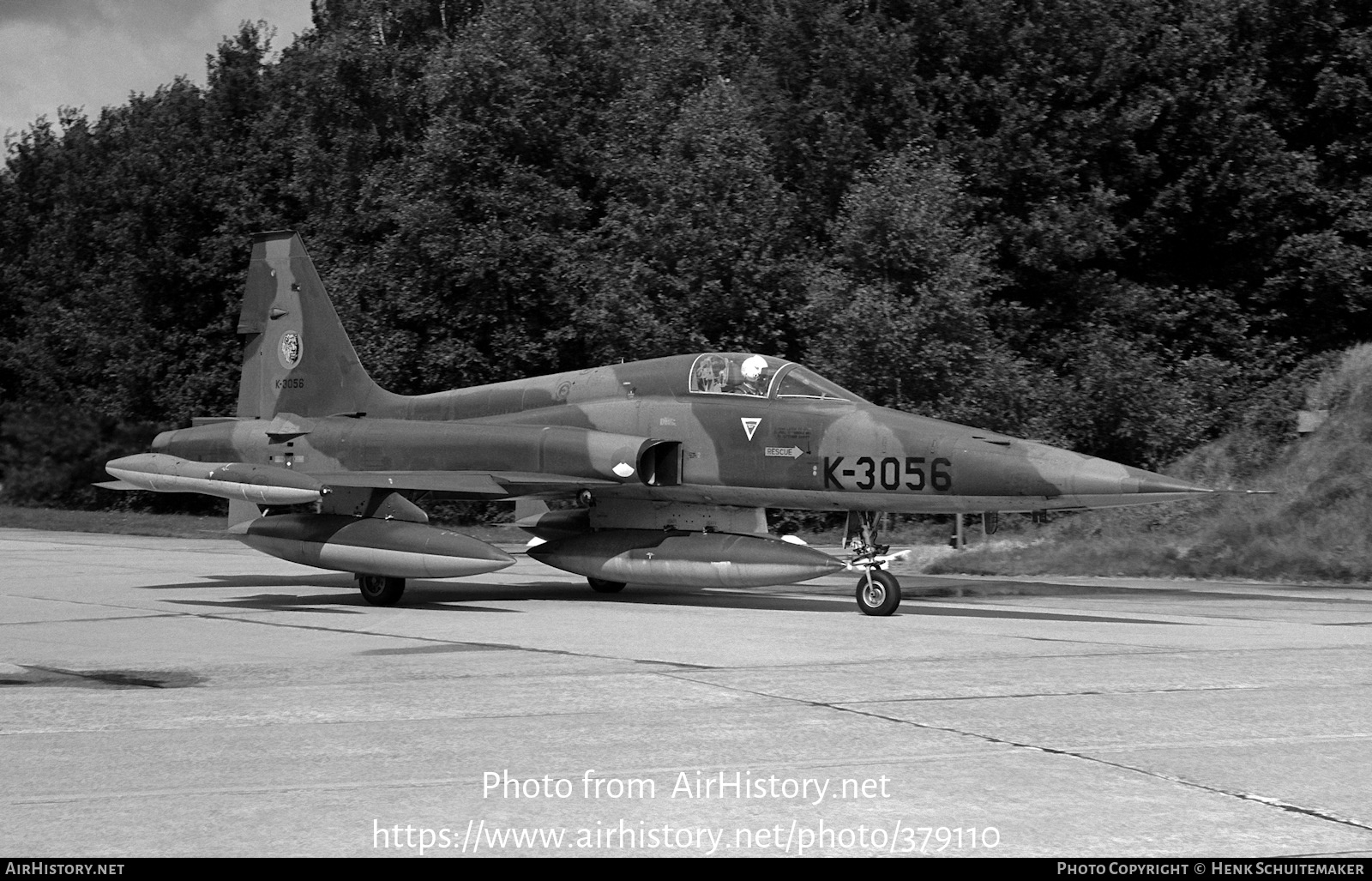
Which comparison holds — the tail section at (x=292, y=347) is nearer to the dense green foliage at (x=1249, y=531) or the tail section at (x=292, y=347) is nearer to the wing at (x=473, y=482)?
the wing at (x=473, y=482)

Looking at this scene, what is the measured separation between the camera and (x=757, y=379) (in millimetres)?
15484

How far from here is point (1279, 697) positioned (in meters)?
8.83

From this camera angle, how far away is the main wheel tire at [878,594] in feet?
46.2

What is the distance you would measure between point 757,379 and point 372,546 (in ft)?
15.4

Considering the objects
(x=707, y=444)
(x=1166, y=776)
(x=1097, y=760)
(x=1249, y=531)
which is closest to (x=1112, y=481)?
(x=707, y=444)

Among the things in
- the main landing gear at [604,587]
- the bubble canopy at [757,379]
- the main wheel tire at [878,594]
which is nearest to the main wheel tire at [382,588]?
the main landing gear at [604,587]

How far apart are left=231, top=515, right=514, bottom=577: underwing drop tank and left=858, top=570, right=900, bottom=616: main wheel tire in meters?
3.71

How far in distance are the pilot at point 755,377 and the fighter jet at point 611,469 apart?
0.05 feet

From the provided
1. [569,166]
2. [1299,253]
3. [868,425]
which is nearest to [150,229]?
[569,166]

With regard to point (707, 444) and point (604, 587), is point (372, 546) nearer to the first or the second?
point (604, 587)

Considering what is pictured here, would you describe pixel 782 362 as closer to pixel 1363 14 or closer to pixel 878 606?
pixel 878 606

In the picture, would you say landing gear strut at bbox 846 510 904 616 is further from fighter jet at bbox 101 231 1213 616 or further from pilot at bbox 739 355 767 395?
pilot at bbox 739 355 767 395

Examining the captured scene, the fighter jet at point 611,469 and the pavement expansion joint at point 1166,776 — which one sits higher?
the fighter jet at point 611,469
